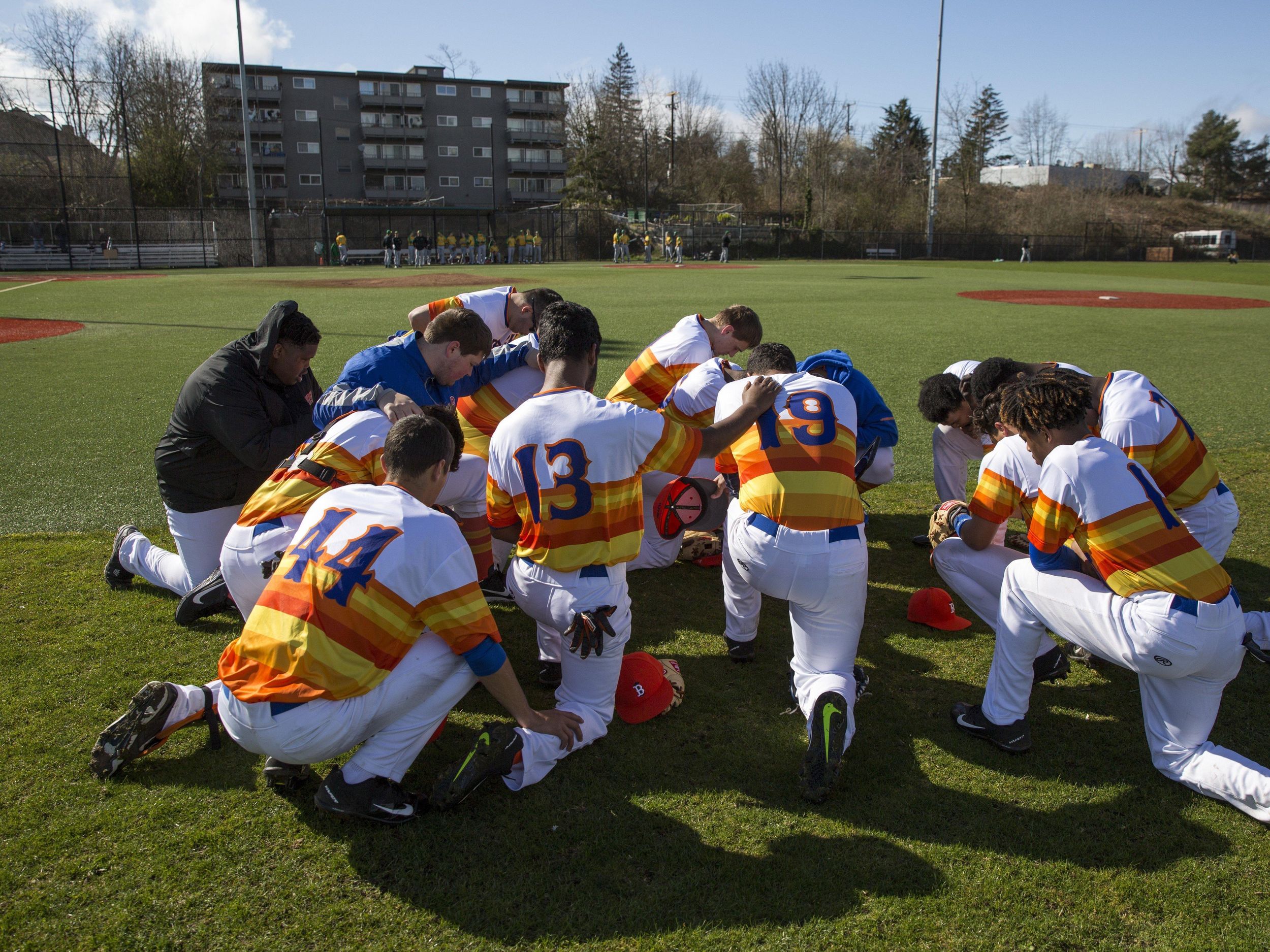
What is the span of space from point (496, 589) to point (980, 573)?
271cm

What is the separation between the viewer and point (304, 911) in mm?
2496

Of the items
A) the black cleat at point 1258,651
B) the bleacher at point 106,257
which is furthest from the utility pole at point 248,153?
the black cleat at point 1258,651

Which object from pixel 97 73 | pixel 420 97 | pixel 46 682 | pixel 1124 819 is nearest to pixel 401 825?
pixel 46 682

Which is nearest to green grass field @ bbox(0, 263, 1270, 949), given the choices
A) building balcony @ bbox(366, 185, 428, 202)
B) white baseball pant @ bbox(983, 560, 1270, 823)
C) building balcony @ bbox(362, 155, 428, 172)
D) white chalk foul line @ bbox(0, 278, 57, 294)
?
white baseball pant @ bbox(983, 560, 1270, 823)

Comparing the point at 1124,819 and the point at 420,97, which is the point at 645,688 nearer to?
the point at 1124,819

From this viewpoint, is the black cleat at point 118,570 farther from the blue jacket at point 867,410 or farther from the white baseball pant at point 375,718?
the blue jacket at point 867,410

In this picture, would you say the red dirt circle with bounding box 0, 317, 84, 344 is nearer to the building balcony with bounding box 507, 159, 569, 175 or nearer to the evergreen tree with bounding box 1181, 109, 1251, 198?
the building balcony with bounding box 507, 159, 569, 175

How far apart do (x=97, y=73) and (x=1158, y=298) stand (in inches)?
2560

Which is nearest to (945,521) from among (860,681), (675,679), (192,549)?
(860,681)

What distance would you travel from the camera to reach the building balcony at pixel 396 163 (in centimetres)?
7538

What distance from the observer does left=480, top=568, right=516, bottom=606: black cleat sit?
188 inches

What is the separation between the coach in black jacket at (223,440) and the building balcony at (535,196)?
259 feet

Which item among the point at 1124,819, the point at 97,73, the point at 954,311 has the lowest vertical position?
the point at 1124,819

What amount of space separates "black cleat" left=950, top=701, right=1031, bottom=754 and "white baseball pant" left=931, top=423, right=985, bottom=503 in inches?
101
